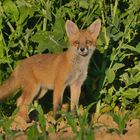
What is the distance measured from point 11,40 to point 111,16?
1.73 m

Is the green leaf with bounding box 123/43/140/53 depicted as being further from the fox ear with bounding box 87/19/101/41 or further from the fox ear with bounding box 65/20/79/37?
the fox ear with bounding box 65/20/79/37

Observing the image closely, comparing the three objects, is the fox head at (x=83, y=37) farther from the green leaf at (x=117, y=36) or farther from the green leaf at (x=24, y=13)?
the green leaf at (x=24, y=13)

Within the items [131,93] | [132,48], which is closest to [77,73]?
[132,48]

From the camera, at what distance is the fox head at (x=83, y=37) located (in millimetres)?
9109

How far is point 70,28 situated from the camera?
9312 millimetres

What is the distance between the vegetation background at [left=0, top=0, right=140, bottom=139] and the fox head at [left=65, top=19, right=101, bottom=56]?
39cm

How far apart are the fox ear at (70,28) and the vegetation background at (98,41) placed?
37cm

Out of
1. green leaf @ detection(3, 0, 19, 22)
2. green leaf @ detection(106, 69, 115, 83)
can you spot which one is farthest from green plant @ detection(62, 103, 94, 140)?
green leaf @ detection(3, 0, 19, 22)

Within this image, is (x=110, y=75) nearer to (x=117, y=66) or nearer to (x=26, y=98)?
(x=117, y=66)

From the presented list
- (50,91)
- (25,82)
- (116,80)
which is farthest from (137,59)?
(25,82)

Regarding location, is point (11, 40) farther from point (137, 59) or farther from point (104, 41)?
point (137, 59)

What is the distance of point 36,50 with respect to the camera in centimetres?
1024

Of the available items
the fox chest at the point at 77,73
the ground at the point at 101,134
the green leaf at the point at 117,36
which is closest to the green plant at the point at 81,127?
the ground at the point at 101,134

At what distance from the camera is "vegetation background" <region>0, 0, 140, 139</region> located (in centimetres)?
975
